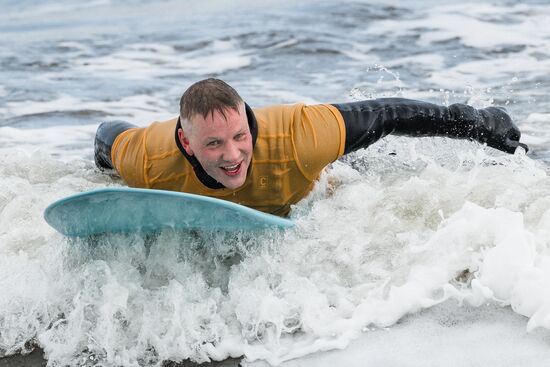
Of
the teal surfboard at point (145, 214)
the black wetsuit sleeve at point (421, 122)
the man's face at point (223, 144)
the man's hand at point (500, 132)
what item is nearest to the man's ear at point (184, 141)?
the man's face at point (223, 144)

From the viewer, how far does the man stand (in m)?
3.75

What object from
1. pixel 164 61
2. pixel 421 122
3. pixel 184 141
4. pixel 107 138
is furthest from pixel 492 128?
pixel 164 61

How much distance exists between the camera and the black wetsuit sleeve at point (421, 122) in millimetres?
4191

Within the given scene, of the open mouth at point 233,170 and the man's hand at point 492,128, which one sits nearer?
the open mouth at point 233,170

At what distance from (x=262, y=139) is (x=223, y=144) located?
0.30 m

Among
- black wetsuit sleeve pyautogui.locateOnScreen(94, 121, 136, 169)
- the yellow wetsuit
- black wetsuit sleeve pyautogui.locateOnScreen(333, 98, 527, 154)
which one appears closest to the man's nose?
the yellow wetsuit

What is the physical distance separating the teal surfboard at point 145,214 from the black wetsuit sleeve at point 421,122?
59 centimetres

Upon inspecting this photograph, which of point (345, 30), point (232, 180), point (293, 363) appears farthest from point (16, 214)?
point (345, 30)

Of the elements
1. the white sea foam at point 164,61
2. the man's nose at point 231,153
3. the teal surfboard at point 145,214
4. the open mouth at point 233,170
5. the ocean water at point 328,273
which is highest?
the man's nose at point 231,153

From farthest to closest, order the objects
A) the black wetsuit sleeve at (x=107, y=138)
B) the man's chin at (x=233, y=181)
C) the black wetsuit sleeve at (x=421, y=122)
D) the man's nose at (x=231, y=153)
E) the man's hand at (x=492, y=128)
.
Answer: the black wetsuit sleeve at (x=107, y=138) < the man's hand at (x=492, y=128) < the black wetsuit sleeve at (x=421, y=122) < the man's chin at (x=233, y=181) < the man's nose at (x=231, y=153)

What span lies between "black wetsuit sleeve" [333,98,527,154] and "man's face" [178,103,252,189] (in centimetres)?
56

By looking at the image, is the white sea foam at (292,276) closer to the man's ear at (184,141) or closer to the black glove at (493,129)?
the black glove at (493,129)

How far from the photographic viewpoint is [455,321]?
3.35 metres

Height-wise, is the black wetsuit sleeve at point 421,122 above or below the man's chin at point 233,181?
above
